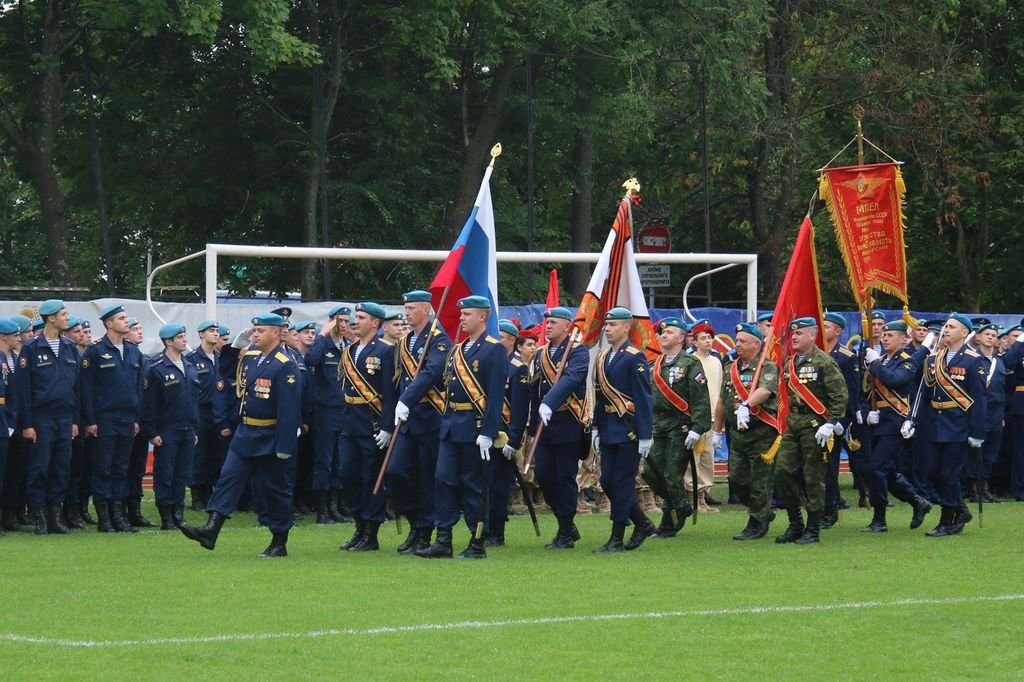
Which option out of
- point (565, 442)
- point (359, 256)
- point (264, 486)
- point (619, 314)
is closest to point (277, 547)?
point (264, 486)

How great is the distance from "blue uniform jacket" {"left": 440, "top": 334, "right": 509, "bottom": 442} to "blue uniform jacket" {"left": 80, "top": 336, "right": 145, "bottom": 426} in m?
3.90

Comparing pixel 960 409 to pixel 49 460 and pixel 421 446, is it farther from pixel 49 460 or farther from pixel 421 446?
pixel 49 460

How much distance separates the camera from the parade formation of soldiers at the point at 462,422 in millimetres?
12773

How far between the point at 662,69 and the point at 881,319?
33.1 feet

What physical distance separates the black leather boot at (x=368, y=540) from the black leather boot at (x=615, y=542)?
1.79 meters

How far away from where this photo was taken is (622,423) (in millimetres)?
13242

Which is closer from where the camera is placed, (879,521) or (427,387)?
(427,387)

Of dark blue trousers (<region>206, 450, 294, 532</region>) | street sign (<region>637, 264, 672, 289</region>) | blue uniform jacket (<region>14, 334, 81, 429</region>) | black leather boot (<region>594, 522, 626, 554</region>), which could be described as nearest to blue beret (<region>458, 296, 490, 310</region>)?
dark blue trousers (<region>206, 450, 294, 532</region>)

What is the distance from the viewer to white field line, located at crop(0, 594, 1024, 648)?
868cm

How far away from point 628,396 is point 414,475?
183 cm

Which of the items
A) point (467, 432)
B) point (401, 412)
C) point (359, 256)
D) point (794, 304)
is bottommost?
point (467, 432)

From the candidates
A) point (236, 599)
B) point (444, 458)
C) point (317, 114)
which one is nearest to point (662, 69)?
point (317, 114)

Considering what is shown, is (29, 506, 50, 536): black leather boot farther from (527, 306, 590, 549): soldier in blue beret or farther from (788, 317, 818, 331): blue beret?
(788, 317, 818, 331): blue beret

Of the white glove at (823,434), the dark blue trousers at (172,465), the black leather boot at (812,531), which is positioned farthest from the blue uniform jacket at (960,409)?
the dark blue trousers at (172,465)
